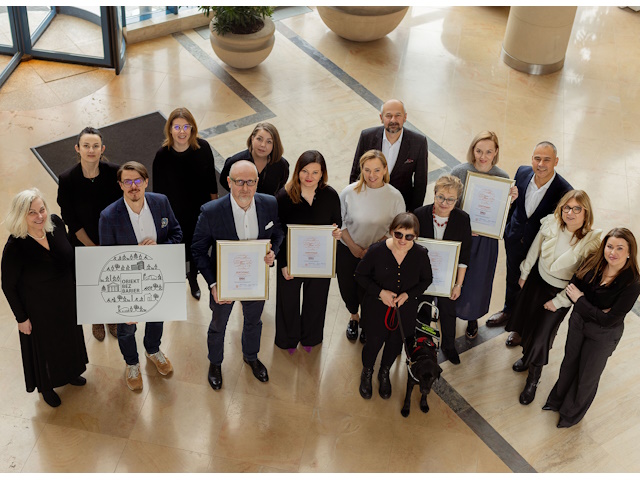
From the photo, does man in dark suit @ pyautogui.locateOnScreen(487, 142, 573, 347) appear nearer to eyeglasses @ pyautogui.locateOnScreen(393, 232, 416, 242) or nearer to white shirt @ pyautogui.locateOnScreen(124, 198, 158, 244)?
eyeglasses @ pyautogui.locateOnScreen(393, 232, 416, 242)

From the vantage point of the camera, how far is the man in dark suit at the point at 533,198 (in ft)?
17.3

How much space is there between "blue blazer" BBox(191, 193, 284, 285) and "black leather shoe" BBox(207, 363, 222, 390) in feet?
3.00

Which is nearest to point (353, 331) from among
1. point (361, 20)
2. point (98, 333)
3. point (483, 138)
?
point (483, 138)

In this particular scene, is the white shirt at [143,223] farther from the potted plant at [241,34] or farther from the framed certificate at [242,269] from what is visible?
the potted plant at [241,34]

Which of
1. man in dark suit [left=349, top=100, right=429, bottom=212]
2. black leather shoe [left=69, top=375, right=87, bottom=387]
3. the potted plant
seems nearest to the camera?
black leather shoe [left=69, top=375, right=87, bottom=387]

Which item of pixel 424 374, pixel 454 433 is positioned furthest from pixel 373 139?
pixel 454 433

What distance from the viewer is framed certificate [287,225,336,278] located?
4.96 metres

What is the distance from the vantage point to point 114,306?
4.88 m

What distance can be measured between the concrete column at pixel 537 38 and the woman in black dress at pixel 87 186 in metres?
6.28

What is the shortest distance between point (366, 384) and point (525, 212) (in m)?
1.74

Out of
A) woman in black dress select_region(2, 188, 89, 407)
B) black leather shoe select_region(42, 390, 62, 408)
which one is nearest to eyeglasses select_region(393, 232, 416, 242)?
woman in black dress select_region(2, 188, 89, 407)

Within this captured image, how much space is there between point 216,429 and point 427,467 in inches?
59.4

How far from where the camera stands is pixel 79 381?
213 inches
